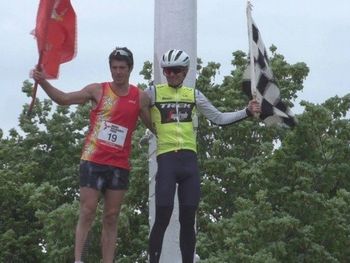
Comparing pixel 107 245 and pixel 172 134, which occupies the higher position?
pixel 172 134

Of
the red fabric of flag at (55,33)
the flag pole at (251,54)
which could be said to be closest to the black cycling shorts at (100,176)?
the red fabric of flag at (55,33)

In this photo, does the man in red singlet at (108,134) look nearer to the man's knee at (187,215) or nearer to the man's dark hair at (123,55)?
the man's dark hair at (123,55)

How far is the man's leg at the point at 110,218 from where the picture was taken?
786 centimetres

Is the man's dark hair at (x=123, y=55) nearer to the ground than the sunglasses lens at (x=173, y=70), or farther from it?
farther from it

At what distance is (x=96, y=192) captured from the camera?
7.82m

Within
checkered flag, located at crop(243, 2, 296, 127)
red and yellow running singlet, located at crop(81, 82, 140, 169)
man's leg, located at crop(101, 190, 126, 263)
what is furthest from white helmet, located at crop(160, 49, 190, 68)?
man's leg, located at crop(101, 190, 126, 263)

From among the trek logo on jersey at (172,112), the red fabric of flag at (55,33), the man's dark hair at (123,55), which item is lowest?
the trek logo on jersey at (172,112)

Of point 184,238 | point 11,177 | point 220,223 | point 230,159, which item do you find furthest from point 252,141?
point 184,238

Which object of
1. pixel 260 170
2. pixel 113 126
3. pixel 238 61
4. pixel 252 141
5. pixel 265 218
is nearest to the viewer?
pixel 113 126

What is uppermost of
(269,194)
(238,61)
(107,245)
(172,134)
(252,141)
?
(238,61)

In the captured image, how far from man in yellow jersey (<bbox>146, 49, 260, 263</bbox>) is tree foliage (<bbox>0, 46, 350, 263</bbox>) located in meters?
12.2

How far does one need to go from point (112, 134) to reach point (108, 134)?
29 millimetres

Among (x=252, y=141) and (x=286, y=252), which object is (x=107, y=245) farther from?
(x=252, y=141)

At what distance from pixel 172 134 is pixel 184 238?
78 centimetres
